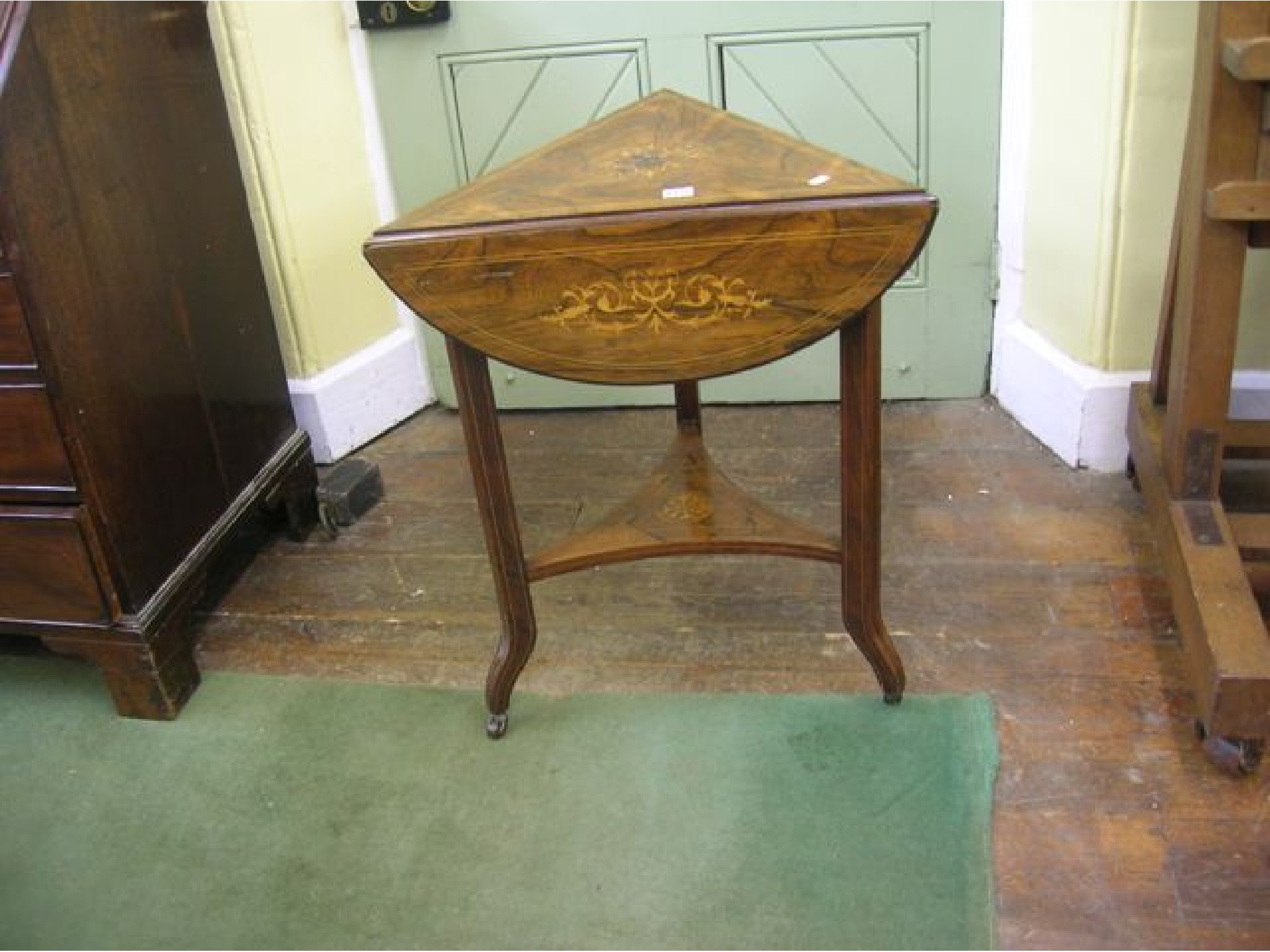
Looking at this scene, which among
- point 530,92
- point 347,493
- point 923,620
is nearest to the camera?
point 923,620

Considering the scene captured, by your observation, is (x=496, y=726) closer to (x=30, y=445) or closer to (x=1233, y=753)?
(x=30, y=445)

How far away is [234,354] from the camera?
2074mm

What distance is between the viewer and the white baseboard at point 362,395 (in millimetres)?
2467

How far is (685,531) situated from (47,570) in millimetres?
949

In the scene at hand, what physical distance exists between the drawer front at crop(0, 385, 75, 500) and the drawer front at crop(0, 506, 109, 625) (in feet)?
0.14

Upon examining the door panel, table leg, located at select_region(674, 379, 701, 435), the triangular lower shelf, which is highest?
the door panel

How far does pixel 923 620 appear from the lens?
185 centimetres

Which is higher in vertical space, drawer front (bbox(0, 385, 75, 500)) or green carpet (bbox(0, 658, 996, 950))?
drawer front (bbox(0, 385, 75, 500))

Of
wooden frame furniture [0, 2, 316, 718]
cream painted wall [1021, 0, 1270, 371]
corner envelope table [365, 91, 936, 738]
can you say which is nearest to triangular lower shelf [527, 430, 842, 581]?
corner envelope table [365, 91, 936, 738]

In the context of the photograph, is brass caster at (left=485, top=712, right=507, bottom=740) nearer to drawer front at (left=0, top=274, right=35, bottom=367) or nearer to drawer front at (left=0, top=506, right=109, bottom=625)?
drawer front at (left=0, top=506, right=109, bottom=625)

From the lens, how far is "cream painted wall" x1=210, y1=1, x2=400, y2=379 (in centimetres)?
222

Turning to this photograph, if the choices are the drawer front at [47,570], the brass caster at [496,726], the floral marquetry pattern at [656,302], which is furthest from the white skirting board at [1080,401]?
the drawer front at [47,570]

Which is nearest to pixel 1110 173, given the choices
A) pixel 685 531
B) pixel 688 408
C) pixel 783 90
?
pixel 783 90

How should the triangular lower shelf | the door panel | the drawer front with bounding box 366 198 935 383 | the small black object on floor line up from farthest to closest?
the door panel → the small black object on floor → the triangular lower shelf → the drawer front with bounding box 366 198 935 383
